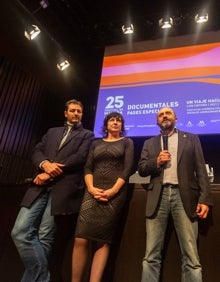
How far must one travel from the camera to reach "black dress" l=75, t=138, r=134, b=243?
1787mm

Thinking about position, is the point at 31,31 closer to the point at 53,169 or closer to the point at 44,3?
the point at 44,3

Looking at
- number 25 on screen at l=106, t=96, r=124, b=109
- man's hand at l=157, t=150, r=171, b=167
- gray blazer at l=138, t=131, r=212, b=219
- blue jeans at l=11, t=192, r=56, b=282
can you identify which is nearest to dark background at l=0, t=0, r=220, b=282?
number 25 on screen at l=106, t=96, r=124, b=109

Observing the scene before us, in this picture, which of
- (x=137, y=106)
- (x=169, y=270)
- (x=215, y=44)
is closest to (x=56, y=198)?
(x=169, y=270)

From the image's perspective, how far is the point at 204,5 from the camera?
3590 millimetres

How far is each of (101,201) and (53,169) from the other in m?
0.40

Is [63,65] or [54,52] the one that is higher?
[54,52]

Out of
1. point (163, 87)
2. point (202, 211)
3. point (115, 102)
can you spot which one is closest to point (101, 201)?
point (202, 211)

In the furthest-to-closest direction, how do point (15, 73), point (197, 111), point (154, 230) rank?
point (15, 73)
point (197, 111)
point (154, 230)

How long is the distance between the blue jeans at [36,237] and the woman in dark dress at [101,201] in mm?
211

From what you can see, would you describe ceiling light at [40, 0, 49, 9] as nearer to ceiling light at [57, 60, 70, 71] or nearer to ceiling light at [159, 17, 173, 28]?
ceiling light at [57, 60, 70, 71]

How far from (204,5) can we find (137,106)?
1520 mm

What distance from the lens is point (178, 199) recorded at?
5.87 feet

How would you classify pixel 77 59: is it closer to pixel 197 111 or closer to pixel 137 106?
pixel 137 106

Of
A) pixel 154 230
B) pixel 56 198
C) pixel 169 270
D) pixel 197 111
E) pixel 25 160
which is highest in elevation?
pixel 197 111
